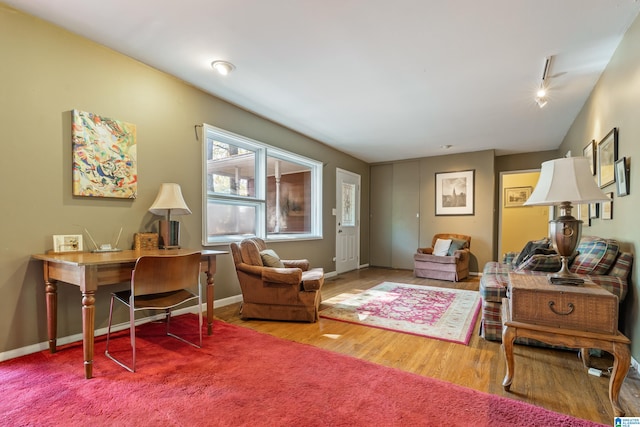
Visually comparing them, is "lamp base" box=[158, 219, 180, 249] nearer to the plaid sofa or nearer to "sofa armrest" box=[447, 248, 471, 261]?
the plaid sofa

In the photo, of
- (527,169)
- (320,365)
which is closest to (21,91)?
(320,365)

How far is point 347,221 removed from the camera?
6340 mm

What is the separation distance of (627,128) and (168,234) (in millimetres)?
3830

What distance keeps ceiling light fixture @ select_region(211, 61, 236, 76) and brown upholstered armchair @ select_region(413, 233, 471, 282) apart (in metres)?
4.46

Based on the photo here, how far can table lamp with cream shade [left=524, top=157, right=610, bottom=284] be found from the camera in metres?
1.85

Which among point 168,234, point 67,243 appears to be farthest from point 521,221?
point 67,243

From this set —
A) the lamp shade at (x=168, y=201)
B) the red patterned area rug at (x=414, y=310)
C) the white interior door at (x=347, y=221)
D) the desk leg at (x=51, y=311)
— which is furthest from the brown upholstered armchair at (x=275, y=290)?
the white interior door at (x=347, y=221)

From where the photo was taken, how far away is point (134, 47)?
258 cm

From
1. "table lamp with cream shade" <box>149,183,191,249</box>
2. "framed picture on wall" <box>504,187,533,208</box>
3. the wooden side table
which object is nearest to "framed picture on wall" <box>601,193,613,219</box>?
the wooden side table

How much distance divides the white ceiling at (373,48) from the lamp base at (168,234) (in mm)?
1487

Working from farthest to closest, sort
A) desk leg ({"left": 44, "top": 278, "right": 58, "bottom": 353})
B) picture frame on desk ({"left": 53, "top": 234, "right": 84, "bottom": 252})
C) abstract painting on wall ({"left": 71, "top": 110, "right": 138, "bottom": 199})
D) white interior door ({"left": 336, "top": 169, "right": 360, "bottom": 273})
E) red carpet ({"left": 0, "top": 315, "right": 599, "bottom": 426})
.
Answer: white interior door ({"left": 336, "top": 169, "right": 360, "bottom": 273}), abstract painting on wall ({"left": 71, "top": 110, "right": 138, "bottom": 199}), picture frame on desk ({"left": 53, "top": 234, "right": 84, "bottom": 252}), desk leg ({"left": 44, "top": 278, "right": 58, "bottom": 353}), red carpet ({"left": 0, "top": 315, "right": 599, "bottom": 426})

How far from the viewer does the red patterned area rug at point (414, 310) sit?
287 centimetres

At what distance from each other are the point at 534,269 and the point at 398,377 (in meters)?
1.56

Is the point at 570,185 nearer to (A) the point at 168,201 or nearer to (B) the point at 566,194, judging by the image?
(B) the point at 566,194
